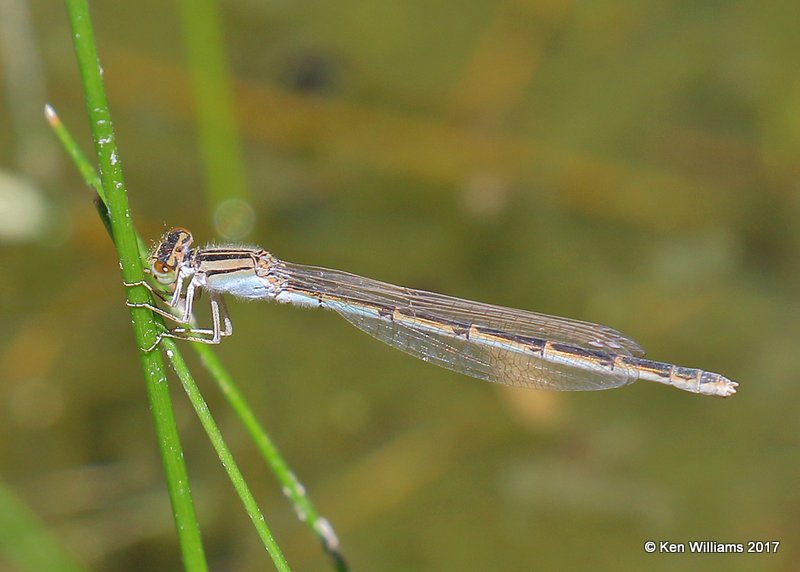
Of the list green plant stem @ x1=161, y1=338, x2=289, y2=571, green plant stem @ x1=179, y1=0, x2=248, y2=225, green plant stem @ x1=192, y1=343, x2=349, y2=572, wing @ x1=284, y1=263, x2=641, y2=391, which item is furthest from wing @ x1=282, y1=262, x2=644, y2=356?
green plant stem @ x1=161, y1=338, x2=289, y2=571

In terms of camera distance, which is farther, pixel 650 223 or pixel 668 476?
pixel 650 223

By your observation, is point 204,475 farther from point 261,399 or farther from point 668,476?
point 668,476

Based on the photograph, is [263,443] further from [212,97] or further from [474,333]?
[212,97]

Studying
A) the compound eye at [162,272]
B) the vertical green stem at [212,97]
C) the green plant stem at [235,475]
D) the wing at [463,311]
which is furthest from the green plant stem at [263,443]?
the vertical green stem at [212,97]

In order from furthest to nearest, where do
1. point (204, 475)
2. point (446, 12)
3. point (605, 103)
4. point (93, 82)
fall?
point (446, 12) → point (605, 103) → point (204, 475) → point (93, 82)

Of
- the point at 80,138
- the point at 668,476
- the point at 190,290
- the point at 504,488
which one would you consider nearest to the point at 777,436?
the point at 668,476

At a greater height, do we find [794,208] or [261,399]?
[794,208]

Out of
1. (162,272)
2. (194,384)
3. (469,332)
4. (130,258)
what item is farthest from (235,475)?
(469,332)

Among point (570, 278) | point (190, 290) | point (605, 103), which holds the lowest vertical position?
point (190, 290)
